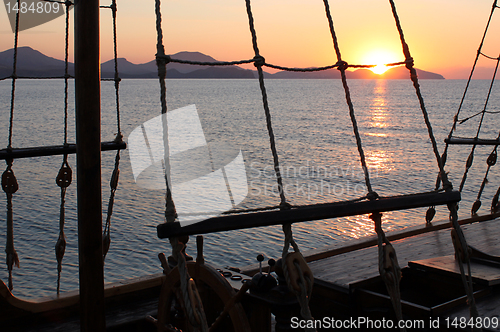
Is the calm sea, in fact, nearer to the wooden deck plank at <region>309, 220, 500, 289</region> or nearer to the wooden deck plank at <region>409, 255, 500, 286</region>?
the wooden deck plank at <region>309, 220, 500, 289</region>

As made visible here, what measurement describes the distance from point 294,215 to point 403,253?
131 inches

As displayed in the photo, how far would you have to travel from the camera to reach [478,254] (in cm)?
448

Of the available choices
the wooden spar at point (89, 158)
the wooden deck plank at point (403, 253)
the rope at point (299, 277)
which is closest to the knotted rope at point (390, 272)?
the rope at point (299, 277)

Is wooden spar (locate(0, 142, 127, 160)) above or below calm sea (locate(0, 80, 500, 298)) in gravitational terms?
above

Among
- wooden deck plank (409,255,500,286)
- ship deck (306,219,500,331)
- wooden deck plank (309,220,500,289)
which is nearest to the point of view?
ship deck (306,219,500,331)

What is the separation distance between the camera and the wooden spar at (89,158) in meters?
3.10

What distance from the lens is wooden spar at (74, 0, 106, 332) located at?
3.10 metres

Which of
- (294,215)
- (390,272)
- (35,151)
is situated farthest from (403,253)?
(35,151)

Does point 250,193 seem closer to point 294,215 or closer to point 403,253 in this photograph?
point 403,253

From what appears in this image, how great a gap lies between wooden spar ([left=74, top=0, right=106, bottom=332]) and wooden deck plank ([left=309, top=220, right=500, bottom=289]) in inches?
79.8

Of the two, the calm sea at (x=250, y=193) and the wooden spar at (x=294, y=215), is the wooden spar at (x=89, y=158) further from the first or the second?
the calm sea at (x=250, y=193)

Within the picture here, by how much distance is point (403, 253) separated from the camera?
17.1 ft

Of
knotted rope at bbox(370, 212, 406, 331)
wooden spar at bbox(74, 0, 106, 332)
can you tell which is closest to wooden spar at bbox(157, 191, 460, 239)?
knotted rope at bbox(370, 212, 406, 331)

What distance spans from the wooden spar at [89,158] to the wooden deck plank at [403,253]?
6.65 feet
